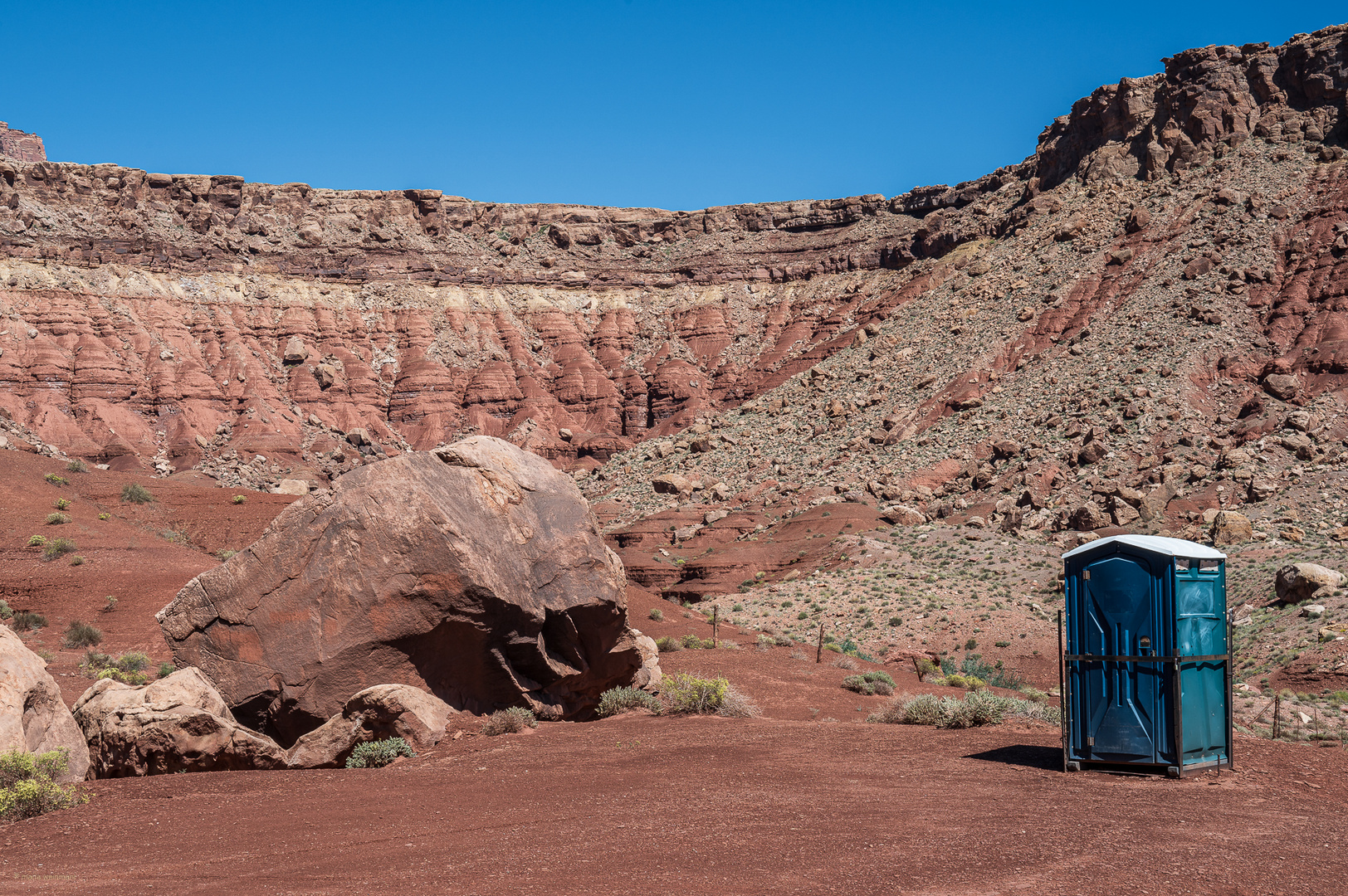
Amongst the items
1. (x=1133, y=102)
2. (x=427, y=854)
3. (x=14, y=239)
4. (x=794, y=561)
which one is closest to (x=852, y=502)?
(x=794, y=561)

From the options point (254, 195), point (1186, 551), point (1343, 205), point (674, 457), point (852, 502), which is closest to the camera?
point (1186, 551)

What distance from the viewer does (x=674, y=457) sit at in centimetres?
6269

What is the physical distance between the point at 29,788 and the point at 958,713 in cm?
1014

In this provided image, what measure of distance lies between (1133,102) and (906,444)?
1214 inches

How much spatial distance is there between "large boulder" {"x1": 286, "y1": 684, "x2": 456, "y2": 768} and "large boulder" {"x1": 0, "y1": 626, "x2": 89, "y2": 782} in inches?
84.8

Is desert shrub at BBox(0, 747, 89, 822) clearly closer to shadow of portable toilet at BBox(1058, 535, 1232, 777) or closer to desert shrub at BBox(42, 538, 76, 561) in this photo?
shadow of portable toilet at BBox(1058, 535, 1232, 777)

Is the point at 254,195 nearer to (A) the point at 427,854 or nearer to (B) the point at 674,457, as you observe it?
(B) the point at 674,457

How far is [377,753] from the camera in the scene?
11.1 metres

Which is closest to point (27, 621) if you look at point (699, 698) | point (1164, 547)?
point (699, 698)

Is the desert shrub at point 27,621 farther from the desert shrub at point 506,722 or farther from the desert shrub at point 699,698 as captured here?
the desert shrub at point 699,698

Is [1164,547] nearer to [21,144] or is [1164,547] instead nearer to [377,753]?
[377,753]

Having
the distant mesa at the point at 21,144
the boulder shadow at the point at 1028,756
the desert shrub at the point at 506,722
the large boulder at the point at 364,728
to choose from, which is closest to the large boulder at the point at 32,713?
the large boulder at the point at 364,728

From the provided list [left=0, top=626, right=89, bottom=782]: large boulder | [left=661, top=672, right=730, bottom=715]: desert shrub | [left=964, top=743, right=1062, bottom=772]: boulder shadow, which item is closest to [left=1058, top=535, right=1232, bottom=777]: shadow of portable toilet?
[left=964, top=743, right=1062, bottom=772]: boulder shadow

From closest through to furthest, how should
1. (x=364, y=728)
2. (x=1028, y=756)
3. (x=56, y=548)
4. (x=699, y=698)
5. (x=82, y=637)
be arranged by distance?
1. (x=1028, y=756)
2. (x=364, y=728)
3. (x=699, y=698)
4. (x=82, y=637)
5. (x=56, y=548)
